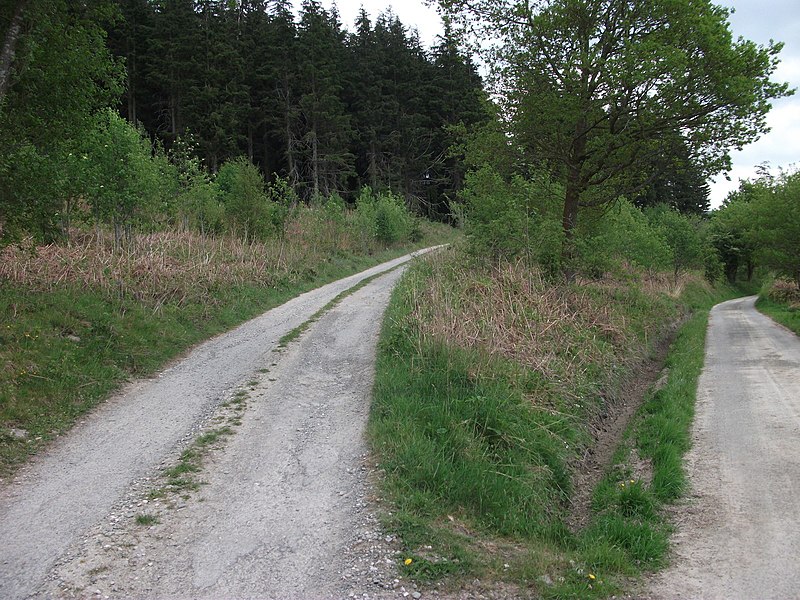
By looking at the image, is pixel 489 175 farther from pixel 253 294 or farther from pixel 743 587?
pixel 743 587

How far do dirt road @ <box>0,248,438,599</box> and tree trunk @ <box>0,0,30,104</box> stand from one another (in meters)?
4.69

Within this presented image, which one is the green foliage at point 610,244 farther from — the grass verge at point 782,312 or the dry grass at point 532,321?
the grass verge at point 782,312

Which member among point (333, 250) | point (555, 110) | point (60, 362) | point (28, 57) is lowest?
point (60, 362)

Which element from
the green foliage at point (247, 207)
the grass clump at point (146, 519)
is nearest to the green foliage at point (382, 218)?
the green foliage at point (247, 207)

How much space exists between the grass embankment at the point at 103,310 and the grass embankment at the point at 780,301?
23.0 meters

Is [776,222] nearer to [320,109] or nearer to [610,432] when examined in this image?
[610,432]

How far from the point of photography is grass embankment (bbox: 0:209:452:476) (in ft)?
22.5

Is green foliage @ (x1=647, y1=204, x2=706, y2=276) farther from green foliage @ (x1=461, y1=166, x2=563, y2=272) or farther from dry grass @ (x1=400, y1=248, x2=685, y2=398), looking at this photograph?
dry grass @ (x1=400, y1=248, x2=685, y2=398)

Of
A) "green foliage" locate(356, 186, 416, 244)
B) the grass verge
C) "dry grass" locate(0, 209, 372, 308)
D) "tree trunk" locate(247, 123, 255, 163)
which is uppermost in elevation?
"tree trunk" locate(247, 123, 255, 163)

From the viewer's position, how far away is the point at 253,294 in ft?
50.2

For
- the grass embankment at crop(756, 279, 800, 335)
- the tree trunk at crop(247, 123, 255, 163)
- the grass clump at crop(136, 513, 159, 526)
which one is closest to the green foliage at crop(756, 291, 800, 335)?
the grass embankment at crop(756, 279, 800, 335)

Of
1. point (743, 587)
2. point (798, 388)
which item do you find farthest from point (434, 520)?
point (798, 388)

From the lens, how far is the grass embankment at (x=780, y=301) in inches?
1007

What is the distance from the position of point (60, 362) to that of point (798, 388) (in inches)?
522
